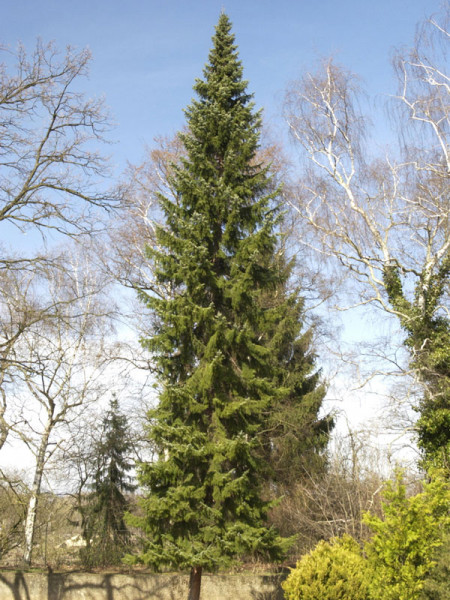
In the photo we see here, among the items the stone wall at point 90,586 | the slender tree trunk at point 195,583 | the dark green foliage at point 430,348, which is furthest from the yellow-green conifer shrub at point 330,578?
the stone wall at point 90,586

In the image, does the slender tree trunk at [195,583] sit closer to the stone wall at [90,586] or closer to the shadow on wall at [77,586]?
the stone wall at [90,586]

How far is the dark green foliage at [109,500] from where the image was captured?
16.6m

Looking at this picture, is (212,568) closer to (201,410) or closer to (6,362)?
(201,410)

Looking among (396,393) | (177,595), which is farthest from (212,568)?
(396,393)

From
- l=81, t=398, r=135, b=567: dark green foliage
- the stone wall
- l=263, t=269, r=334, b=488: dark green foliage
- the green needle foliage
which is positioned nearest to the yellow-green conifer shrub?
the green needle foliage

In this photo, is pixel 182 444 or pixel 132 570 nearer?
pixel 182 444

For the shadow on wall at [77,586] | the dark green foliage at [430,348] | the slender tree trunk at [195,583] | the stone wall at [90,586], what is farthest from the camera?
the shadow on wall at [77,586]

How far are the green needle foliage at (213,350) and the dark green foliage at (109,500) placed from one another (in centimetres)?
805

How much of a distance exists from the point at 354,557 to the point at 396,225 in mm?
10474

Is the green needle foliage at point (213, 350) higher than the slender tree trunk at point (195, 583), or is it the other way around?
the green needle foliage at point (213, 350)

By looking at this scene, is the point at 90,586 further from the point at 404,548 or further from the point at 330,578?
the point at 404,548

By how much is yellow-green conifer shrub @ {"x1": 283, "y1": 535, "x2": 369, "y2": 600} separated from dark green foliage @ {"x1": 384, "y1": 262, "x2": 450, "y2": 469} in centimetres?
594

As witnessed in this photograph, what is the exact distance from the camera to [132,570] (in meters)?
15.9

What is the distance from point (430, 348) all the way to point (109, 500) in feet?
38.1
